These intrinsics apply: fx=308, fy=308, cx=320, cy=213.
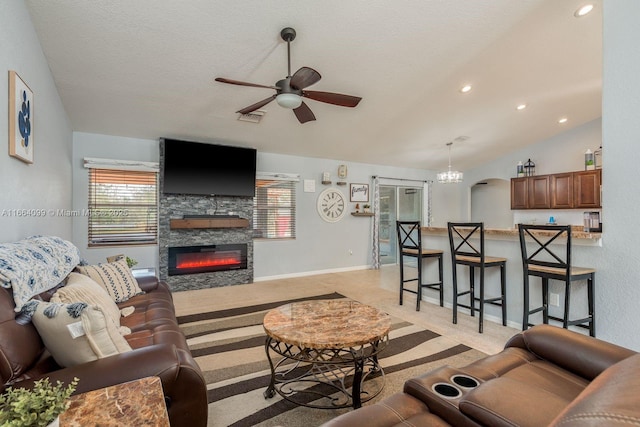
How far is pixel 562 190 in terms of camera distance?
6.10 meters

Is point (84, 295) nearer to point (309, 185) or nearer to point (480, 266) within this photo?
point (480, 266)

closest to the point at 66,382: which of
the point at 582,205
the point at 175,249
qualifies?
the point at 175,249

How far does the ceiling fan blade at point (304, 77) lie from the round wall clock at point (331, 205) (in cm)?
379

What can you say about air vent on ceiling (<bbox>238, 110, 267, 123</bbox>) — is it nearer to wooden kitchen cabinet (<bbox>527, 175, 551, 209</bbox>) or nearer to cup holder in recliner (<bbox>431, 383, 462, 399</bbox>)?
cup holder in recliner (<bbox>431, 383, 462, 399</bbox>)

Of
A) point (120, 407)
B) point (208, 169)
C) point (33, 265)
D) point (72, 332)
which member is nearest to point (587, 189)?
point (208, 169)

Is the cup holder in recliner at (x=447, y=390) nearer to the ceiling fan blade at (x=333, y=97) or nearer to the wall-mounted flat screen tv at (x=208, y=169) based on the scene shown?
the ceiling fan blade at (x=333, y=97)

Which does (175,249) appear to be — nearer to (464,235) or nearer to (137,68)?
(137,68)

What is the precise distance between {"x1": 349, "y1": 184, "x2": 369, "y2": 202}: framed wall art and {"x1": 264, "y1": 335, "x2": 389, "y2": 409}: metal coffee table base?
454 cm

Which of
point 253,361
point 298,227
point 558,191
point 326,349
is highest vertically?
point 558,191

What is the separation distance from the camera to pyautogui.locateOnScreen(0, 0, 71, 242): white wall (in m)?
1.96

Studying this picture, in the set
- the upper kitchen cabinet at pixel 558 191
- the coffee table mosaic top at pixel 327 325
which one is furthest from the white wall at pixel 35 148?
the upper kitchen cabinet at pixel 558 191

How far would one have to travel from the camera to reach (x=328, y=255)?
A: 6375 mm

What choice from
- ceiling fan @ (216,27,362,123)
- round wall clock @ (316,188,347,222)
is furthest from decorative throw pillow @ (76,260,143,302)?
round wall clock @ (316,188,347,222)

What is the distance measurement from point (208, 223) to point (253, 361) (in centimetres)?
293
